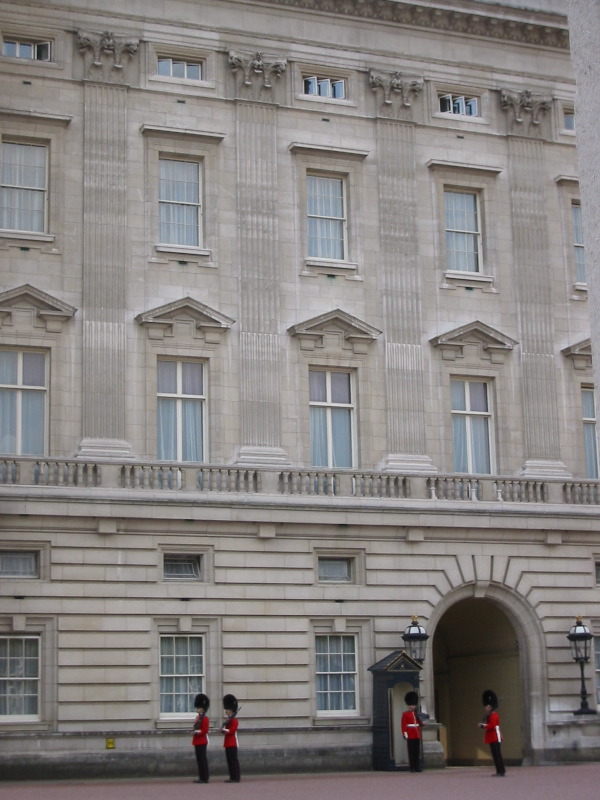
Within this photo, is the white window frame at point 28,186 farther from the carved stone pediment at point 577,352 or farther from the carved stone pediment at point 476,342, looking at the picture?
the carved stone pediment at point 577,352

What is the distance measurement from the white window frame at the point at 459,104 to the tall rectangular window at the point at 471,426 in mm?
6967

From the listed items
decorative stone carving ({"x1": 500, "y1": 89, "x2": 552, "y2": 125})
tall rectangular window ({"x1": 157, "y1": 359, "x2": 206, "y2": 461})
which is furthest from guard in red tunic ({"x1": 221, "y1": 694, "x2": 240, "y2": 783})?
decorative stone carving ({"x1": 500, "y1": 89, "x2": 552, "y2": 125})

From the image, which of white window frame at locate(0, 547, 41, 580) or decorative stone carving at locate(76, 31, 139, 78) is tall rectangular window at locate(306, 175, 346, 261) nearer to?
decorative stone carving at locate(76, 31, 139, 78)

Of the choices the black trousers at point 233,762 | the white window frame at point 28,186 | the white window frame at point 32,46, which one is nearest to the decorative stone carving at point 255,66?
the white window frame at point 32,46

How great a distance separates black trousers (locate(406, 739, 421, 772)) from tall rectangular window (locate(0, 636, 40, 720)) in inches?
306

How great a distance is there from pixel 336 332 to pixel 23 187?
311 inches

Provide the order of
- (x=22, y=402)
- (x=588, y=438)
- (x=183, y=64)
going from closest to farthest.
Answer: (x=22, y=402)
(x=183, y=64)
(x=588, y=438)

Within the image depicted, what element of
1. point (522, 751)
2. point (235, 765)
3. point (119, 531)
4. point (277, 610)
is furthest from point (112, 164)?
point (522, 751)

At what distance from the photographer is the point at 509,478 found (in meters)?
35.3

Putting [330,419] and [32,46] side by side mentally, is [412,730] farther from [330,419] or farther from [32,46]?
[32,46]

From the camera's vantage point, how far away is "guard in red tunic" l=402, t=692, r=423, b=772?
3027 centimetres

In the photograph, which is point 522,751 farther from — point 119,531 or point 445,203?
point 445,203

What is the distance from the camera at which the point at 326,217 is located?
117 ft

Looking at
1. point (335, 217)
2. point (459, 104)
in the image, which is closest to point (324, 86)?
point (335, 217)
